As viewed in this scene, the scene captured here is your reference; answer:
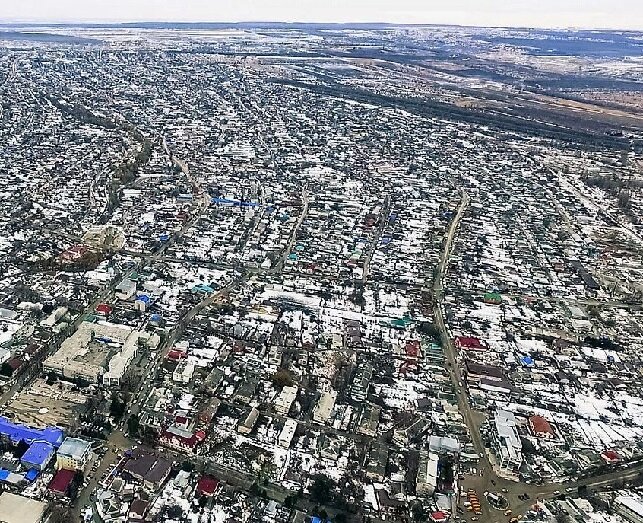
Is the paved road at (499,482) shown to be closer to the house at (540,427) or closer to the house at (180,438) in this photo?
the house at (540,427)

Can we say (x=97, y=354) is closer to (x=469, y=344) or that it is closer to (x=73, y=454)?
(x=73, y=454)

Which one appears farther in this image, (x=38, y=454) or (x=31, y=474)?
(x=38, y=454)

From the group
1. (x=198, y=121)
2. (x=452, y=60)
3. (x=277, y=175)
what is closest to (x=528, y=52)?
(x=452, y=60)

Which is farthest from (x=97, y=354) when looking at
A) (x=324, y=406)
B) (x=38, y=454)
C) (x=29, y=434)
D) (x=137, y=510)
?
(x=324, y=406)

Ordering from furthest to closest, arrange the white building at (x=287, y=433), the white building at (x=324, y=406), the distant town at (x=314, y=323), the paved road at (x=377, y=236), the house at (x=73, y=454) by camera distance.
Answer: the paved road at (x=377, y=236)
the white building at (x=324, y=406)
the white building at (x=287, y=433)
the distant town at (x=314, y=323)
the house at (x=73, y=454)

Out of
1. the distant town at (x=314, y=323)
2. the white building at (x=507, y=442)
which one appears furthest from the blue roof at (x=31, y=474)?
the white building at (x=507, y=442)

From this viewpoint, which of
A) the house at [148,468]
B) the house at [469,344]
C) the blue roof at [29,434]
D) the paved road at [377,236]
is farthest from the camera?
the paved road at [377,236]
